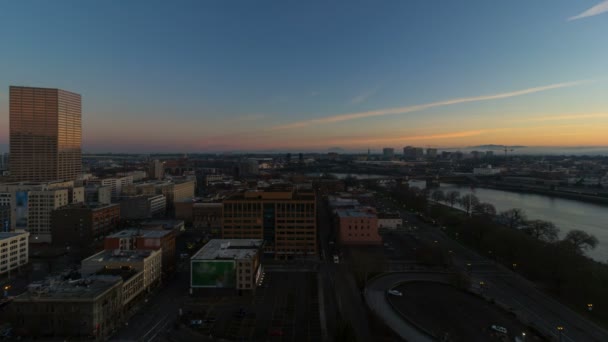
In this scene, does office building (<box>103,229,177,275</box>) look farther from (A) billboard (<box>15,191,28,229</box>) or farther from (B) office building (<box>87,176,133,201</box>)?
(B) office building (<box>87,176,133,201</box>)

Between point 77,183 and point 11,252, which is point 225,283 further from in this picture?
point 77,183

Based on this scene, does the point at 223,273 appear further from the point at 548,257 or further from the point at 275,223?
the point at 548,257

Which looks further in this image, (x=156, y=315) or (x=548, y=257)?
(x=548, y=257)

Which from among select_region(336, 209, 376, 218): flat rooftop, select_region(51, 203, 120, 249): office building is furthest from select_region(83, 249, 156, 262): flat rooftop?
select_region(336, 209, 376, 218): flat rooftop

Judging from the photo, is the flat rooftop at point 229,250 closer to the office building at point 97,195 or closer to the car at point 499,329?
the car at point 499,329

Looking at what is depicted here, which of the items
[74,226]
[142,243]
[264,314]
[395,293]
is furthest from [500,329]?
[74,226]

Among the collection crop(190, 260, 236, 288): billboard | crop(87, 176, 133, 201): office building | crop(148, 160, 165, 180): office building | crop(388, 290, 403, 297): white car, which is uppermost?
crop(148, 160, 165, 180): office building

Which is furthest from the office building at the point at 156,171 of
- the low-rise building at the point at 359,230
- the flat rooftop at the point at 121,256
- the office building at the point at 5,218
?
the flat rooftop at the point at 121,256
